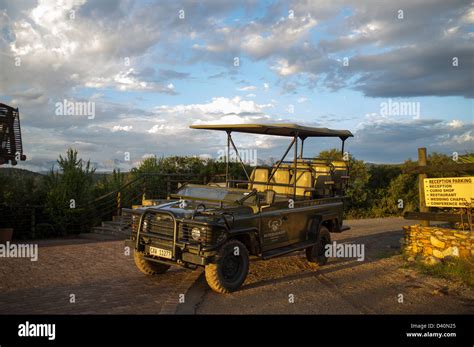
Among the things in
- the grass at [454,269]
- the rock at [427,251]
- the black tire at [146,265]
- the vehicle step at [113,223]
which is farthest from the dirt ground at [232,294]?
the vehicle step at [113,223]

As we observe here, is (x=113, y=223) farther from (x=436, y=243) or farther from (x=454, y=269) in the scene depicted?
(x=454, y=269)

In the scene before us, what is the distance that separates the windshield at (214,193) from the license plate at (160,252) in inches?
59.6

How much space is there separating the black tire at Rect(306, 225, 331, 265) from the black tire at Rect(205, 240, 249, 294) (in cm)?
254

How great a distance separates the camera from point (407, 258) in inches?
385

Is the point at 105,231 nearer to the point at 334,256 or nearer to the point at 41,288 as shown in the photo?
the point at 41,288

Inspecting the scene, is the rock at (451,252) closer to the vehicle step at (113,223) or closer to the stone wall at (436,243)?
the stone wall at (436,243)

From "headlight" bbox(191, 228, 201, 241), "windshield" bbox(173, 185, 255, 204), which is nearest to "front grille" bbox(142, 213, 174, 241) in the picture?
"headlight" bbox(191, 228, 201, 241)

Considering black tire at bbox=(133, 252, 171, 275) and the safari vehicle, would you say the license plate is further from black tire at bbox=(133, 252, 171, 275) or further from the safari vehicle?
black tire at bbox=(133, 252, 171, 275)

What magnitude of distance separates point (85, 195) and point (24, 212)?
206 cm

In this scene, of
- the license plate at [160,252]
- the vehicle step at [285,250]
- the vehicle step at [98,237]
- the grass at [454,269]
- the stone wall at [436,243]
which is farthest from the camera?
the vehicle step at [98,237]

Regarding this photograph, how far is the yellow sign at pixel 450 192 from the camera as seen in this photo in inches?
363

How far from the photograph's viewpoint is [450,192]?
31.6ft
